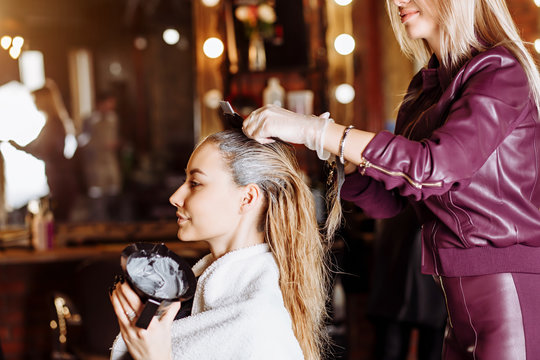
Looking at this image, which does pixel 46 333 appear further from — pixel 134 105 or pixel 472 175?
pixel 472 175

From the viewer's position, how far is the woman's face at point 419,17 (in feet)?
4.38

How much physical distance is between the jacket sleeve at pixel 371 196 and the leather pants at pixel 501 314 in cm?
30

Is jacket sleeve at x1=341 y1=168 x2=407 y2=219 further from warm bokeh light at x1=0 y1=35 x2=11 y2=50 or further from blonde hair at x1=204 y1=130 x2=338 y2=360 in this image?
warm bokeh light at x1=0 y1=35 x2=11 y2=50

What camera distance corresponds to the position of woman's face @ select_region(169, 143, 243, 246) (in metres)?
1.35

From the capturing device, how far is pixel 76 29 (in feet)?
13.7

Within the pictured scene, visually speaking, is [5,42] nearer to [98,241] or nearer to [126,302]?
[98,241]

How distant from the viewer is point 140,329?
1.09 m

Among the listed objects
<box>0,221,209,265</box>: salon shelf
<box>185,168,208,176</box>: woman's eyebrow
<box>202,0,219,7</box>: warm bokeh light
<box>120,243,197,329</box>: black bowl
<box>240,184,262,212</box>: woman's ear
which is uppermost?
<box>202,0,219,7</box>: warm bokeh light

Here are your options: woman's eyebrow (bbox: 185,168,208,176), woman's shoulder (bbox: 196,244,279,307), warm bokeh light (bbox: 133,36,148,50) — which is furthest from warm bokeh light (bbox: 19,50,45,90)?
woman's shoulder (bbox: 196,244,279,307)

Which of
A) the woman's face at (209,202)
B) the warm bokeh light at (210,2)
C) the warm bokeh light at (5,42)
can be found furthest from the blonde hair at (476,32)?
the warm bokeh light at (210,2)

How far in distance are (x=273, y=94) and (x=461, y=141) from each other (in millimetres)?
2667

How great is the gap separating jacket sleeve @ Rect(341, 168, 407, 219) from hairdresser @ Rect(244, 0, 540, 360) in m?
0.16

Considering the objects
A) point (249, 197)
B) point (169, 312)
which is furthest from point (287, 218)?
point (169, 312)

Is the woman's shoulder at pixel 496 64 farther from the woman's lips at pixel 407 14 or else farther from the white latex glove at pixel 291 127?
the white latex glove at pixel 291 127
